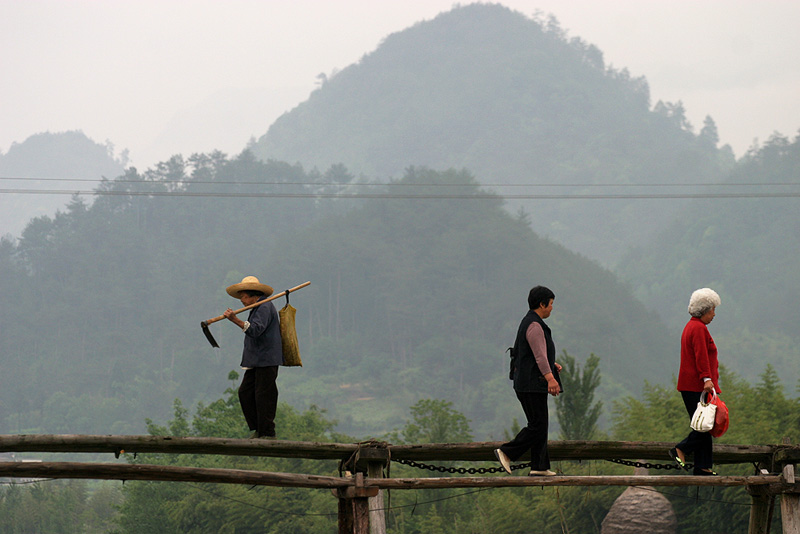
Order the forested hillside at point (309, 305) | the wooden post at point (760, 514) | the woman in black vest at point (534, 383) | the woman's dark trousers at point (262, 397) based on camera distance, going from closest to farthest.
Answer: the woman in black vest at point (534, 383)
the wooden post at point (760, 514)
the woman's dark trousers at point (262, 397)
the forested hillside at point (309, 305)

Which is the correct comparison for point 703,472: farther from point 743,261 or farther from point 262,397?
point 743,261

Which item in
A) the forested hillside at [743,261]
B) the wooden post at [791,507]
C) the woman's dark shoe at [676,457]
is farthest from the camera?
the forested hillside at [743,261]

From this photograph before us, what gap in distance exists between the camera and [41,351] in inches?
4897

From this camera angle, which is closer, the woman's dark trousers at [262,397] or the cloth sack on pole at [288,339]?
the woman's dark trousers at [262,397]

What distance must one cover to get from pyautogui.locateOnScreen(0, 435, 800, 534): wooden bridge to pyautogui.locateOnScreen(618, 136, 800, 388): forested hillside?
11813 cm

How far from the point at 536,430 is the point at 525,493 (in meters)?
34.6

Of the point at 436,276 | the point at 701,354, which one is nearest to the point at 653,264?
the point at 436,276

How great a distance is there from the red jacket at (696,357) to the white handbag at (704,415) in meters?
0.11

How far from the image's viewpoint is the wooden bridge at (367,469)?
6871mm

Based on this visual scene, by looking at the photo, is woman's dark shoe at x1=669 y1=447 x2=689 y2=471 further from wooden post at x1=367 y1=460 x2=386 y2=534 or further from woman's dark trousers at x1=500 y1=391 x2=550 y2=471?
wooden post at x1=367 y1=460 x2=386 y2=534

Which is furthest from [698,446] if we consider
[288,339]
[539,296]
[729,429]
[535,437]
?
[729,429]

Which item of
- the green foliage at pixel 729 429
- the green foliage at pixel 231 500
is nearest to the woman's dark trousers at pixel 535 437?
the green foliage at pixel 729 429

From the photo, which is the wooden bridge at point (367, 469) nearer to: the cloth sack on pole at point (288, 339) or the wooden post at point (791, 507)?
the wooden post at point (791, 507)

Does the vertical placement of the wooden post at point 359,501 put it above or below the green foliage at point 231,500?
above
